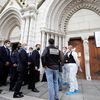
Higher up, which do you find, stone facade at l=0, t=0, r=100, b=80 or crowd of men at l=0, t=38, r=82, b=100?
stone facade at l=0, t=0, r=100, b=80

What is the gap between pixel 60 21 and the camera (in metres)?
7.36

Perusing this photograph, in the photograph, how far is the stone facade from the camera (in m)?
6.82

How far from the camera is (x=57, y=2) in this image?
7090mm

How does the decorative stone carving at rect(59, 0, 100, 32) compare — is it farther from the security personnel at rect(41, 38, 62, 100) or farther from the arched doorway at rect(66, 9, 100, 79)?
the security personnel at rect(41, 38, 62, 100)

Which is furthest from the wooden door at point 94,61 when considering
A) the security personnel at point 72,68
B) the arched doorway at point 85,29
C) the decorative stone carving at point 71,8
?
the security personnel at point 72,68

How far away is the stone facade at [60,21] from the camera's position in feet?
22.4

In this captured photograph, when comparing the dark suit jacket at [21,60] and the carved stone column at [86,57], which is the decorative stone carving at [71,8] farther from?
the dark suit jacket at [21,60]

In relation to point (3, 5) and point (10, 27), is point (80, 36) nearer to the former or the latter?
point (10, 27)

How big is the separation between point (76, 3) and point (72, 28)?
1553 millimetres

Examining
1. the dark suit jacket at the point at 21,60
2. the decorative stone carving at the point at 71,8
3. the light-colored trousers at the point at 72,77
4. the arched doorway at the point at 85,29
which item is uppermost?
the decorative stone carving at the point at 71,8

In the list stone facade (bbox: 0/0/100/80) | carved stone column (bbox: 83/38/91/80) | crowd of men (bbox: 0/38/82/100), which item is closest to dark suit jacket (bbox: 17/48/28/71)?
crowd of men (bbox: 0/38/82/100)

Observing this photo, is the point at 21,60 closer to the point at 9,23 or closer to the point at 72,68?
the point at 72,68

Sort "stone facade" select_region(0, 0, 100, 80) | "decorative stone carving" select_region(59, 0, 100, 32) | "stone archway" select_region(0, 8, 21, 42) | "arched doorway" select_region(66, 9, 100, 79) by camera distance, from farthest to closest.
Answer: "stone archway" select_region(0, 8, 21, 42), "decorative stone carving" select_region(59, 0, 100, 32), "stone facade" select_region(0, 0, 100, 80), "arched doorway" select_region(66, 9, 100, 79)

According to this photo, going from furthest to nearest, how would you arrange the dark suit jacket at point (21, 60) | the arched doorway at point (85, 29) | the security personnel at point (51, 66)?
the arched doorway at point (85, 29), the dark suit jacket at point (21, 60), the security personnel at point (51, 66)
